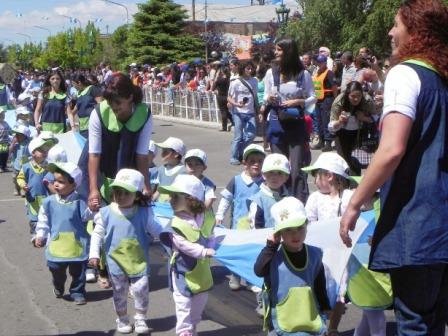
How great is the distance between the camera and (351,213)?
11.8ft

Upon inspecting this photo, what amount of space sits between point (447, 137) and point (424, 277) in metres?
0.59

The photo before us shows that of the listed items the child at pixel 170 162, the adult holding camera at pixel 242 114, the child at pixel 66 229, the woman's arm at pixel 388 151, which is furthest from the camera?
the adult holding camera at pixel 242 114

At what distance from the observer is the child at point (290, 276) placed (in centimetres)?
483

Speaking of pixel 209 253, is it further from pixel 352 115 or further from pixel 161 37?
pixel 161 37

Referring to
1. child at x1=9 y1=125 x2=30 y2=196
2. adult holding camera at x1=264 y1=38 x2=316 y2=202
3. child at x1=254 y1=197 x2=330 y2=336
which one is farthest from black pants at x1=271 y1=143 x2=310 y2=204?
child at x1=9 y1=125 x2=30 y2=196

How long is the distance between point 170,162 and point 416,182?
16.2 feet

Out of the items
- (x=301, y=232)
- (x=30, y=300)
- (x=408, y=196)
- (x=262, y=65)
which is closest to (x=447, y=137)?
(x=408, y=196)

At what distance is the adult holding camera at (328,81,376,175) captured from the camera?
387 inches

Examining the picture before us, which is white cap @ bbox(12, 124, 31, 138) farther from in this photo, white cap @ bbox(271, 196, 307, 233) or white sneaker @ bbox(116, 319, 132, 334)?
white cap @ bbox(271, 196, 307, 233)

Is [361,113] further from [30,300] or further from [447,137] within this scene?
[447,137]

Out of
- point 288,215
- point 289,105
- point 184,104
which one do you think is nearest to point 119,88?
point 288,215

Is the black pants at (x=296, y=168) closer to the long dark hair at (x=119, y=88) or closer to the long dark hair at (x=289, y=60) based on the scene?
the long dark hair at (x=289, y=60)

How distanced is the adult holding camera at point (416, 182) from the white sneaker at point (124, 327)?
292cm

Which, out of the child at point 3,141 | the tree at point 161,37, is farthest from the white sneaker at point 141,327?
the tree at point 161,37
